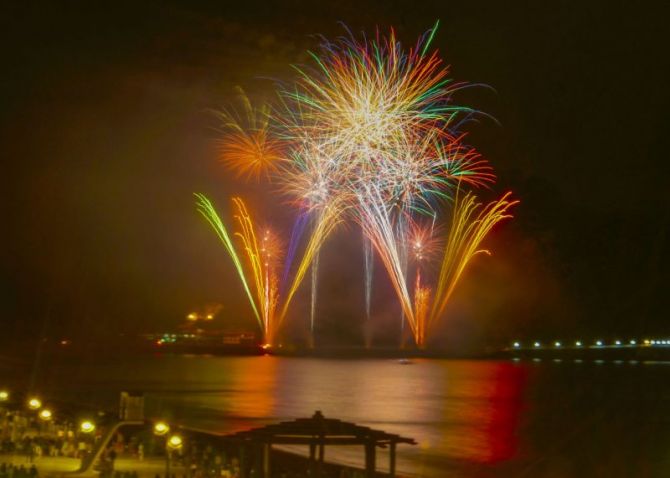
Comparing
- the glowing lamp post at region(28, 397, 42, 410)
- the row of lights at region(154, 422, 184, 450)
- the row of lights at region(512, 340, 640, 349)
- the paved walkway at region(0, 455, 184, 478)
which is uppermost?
the row of lights at region(512, 340, 640, 349)

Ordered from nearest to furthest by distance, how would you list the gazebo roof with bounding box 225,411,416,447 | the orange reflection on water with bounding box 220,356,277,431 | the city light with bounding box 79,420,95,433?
the gazebo roof with bounding box 225,411,416,447 → the city light with bounding box 79,420,95,433 → the orange reflection on water with bounding box 220,356,277,431

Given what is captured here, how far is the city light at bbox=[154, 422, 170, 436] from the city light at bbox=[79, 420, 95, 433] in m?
0.73

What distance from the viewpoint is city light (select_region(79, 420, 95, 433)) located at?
8.66m

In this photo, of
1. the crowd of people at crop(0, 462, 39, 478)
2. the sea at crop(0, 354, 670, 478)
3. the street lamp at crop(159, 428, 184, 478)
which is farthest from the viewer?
the sea at crop(0, 354, 670, 478)

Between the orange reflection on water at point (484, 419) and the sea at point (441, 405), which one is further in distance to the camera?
the orange reflection on water at point (484, 419)

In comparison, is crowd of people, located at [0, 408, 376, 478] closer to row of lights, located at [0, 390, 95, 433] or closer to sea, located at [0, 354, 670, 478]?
row of lights, located at [0, 390, 95, 433]

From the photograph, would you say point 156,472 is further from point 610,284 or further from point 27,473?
point 610,284

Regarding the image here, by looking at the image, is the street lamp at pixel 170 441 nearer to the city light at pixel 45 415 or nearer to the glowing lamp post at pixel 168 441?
the glowing lamp post at pixel 168 441

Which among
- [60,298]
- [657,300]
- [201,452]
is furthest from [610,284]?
[201,452]

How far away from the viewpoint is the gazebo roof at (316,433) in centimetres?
620

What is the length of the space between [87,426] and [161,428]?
92 cm

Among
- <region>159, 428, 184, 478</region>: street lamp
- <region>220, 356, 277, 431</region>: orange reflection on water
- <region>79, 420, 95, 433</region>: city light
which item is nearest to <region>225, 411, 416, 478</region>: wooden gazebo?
<region>159, 428, 184, 478</region>: street lamp

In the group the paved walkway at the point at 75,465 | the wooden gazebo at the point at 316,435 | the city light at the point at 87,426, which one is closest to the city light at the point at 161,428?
the paved walkway at the point at 75,465

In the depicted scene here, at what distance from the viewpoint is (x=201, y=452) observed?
7.96 metres
